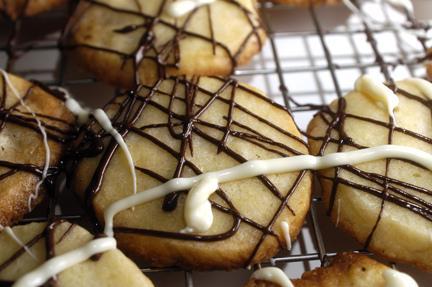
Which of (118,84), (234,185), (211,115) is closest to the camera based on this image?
(234,185)

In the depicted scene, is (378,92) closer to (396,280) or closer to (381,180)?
(381,180)

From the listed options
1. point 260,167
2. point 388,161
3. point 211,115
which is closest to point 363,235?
point 388,161

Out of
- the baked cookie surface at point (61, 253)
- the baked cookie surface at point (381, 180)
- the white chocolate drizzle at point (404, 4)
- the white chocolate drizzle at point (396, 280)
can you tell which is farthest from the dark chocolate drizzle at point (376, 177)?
the white chocolate drizzle at point (404, 4)

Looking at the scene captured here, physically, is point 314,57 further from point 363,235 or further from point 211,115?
point 363,235

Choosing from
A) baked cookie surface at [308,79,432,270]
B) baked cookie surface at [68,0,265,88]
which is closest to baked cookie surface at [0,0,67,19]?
baked cookie surface at [68,0,265,88]

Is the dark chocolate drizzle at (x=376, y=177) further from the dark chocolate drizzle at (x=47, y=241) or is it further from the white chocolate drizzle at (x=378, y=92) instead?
the dark chocolate drizzle at (x=47, y=241)

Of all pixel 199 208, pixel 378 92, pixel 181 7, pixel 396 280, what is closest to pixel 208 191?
pixel 199 208

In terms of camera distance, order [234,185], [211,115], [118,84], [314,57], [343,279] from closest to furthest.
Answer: [343,279] < [234,185] < [211,115] < [118,84] < [314,57]
